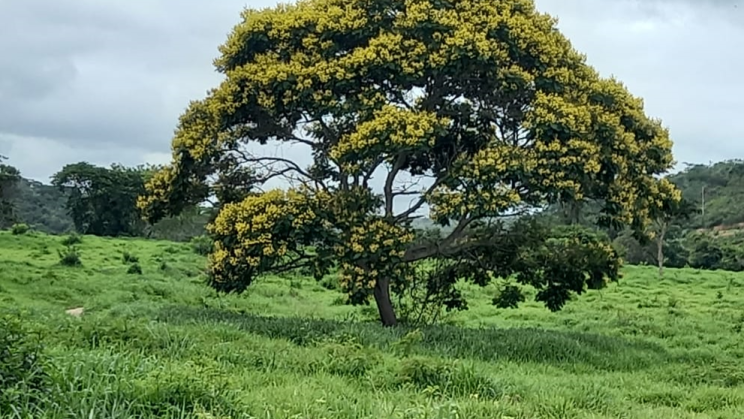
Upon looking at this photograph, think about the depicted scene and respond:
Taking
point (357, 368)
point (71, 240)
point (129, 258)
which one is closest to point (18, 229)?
point (71, 240)

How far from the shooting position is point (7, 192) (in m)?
36.0

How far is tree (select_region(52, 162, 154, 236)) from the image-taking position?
4759 centimetres

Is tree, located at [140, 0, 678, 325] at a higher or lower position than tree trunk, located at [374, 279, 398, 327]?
higher

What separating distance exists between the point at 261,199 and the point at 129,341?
3815mm

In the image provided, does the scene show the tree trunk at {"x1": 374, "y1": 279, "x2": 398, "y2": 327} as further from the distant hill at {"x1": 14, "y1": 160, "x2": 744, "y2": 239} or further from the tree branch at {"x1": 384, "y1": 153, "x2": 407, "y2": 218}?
the distant hill at {"x1": 14, "y1": 160, "x2": 744, "y2": 239}

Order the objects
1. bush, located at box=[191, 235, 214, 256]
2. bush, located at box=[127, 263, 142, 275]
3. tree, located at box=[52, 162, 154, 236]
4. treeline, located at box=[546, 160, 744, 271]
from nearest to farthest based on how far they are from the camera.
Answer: bush, located at box=[127, 263, 142, 275] → bush, located at box=[191, 235, 214, 256] → treeline, located at box=[546, 160, 744, 271] → tree, located at box=[52, 162, 154, 236]

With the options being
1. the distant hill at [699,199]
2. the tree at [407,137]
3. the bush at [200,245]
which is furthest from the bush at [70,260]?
the distant hill at [699,199]

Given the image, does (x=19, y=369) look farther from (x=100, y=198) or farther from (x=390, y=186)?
(x=100, y=198)

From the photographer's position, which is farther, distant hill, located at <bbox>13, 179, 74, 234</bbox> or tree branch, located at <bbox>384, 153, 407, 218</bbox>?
distant hill, located at <bbox>13, 179, 74, 234</bbox>

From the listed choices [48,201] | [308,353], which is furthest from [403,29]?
[48,201]

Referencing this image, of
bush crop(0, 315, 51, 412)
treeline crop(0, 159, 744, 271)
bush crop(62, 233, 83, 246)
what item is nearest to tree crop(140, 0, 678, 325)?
bush crop(0, 315, 51, 412)

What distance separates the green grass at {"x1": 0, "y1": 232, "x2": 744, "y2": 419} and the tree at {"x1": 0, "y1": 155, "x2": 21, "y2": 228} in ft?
46.5

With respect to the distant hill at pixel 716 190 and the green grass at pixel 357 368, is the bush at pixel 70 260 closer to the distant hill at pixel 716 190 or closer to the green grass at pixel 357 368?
the green grass at pixel 357 368

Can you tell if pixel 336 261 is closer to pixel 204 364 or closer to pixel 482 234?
pixel 482 234
